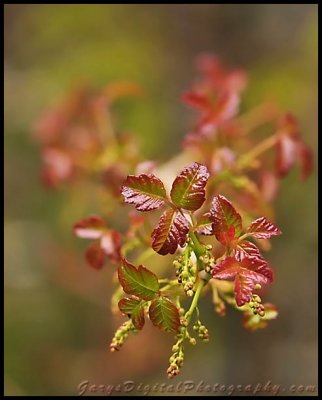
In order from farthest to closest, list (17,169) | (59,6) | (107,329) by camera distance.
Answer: (17,169) → (59,6) → (107,329)

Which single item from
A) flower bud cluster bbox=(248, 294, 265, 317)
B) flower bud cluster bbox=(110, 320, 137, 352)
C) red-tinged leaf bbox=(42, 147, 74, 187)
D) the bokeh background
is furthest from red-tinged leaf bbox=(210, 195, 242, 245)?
the bokeh background

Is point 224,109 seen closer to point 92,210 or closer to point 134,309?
point 134,309

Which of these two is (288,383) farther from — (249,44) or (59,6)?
(59,6)

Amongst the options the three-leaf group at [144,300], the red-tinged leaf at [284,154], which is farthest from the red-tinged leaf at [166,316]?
the red-tinged leaf at [284,154]

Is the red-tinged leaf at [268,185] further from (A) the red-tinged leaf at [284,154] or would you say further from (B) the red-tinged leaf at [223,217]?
(B) the red-tinged leaf at [223,217]

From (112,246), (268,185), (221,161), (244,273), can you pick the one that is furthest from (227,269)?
(268,185)

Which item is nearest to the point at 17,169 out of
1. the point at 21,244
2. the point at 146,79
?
the point at 21,244
